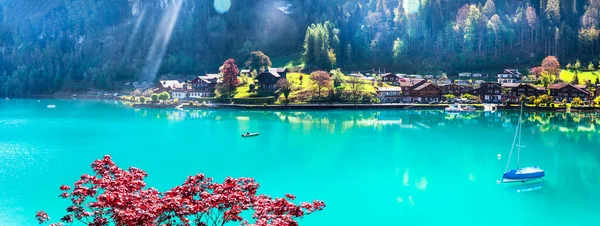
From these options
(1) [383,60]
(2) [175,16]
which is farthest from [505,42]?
(2) [175,16]

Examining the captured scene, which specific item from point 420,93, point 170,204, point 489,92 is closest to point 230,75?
point 420,93

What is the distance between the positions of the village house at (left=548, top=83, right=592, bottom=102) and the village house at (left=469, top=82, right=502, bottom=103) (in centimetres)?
696

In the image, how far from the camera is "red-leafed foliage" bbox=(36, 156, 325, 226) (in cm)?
821

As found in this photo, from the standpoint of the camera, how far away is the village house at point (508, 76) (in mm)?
74375

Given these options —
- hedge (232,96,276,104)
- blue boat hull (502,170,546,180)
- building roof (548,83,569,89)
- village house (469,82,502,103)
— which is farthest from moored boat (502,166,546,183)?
hedge (232,96,276,104)

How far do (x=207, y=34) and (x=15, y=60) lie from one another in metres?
55.0

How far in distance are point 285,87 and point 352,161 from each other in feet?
135

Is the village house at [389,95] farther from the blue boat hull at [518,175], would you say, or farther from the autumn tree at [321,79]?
the blue boat hull at [518,175]

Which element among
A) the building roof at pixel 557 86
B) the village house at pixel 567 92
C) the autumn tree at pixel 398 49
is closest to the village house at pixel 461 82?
the building roof at pixel 557 86

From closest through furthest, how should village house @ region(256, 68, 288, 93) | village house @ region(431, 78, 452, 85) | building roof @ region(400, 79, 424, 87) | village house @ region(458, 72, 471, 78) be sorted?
building roof @ region(400, 79, 424, 87), village house @ region(431, 78, 452, 85), village house @ region(256, 68, 288, 93), village house @ region(458, 72, 471, 78)

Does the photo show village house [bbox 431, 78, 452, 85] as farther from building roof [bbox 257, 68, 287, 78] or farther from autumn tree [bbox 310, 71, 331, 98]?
building roof [bbox 257, 68, 287, 78]

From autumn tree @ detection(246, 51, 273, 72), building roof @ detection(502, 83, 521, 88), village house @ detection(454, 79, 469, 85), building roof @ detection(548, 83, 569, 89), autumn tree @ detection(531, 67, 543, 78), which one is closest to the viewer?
building roof @ detection(548, 83, 569, 89)

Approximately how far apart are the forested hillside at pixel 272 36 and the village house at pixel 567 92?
1654 cm

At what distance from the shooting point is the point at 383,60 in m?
92.1
